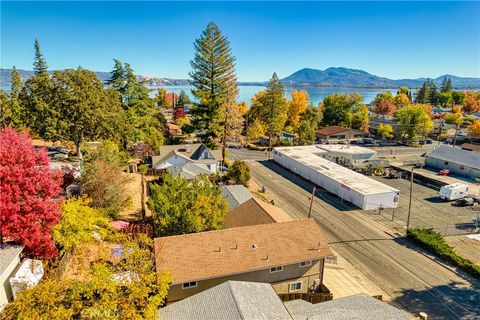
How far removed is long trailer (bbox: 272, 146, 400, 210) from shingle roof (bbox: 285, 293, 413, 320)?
25.9 m

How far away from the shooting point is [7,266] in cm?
1878

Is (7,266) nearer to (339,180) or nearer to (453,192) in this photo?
(339,180)

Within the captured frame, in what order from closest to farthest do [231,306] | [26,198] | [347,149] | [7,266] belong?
[231,306] → [7,266] → [26,198] → [347,149]

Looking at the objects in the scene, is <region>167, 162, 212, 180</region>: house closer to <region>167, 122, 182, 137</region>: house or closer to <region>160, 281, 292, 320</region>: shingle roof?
<region>160, 281, 292, 320</region>: shingle roof

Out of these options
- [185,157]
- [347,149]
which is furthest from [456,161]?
[185,157]

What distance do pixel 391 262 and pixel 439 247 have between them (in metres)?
6.08

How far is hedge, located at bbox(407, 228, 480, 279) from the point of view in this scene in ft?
96.2

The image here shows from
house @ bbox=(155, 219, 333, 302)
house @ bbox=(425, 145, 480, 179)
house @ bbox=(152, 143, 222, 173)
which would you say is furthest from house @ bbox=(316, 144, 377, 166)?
house @ bbox=(155, 219, 333, 302)

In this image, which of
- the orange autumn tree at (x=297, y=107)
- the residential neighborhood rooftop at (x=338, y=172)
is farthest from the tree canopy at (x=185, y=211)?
the orange autumn tree at (x=297, y=107)

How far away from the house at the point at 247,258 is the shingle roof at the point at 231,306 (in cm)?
290

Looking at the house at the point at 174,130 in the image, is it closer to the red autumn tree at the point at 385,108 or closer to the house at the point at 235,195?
the house at the point at 235,195

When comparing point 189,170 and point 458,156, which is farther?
point 458,156

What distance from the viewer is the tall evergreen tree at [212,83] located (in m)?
63.5

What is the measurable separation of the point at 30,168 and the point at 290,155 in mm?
48979
